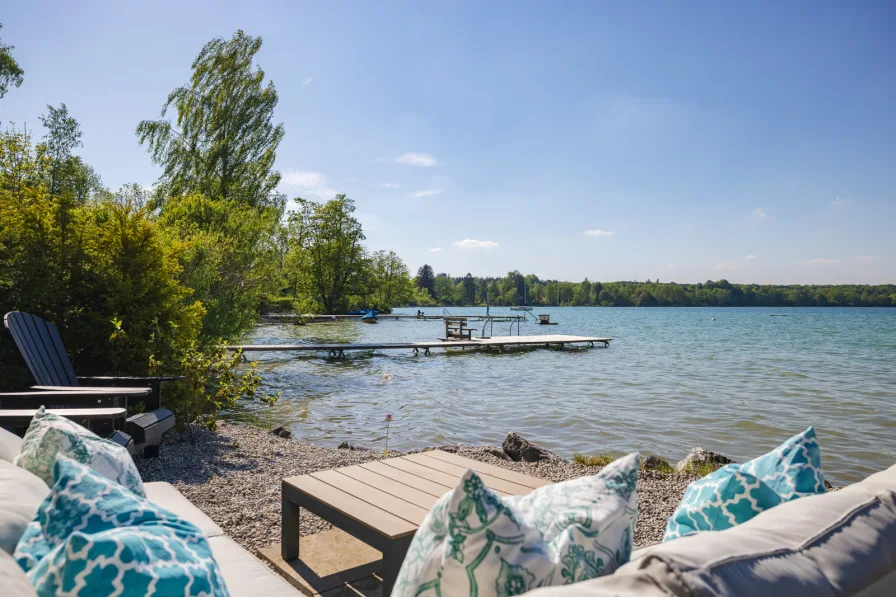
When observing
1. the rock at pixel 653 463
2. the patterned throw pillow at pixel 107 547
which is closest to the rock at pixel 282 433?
the rock at pixel 653 463

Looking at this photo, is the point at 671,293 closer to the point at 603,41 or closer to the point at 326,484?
the point at 603,41

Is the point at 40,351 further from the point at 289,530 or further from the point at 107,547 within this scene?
the point at 107,547

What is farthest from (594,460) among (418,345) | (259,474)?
(418,345)

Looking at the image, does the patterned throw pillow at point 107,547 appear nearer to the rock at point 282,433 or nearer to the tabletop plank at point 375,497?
the tabletop plank at point 375,497

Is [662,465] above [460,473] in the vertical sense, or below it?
below

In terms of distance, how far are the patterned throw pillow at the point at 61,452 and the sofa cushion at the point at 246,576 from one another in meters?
0.42

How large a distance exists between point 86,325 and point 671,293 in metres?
95.6

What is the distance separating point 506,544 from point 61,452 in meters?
1.33

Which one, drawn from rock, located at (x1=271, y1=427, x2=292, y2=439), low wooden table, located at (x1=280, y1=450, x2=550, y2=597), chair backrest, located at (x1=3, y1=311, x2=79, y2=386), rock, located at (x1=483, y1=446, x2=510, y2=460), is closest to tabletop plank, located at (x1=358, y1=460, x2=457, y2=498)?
low wooden table, located at (x1=280, y1=450, x2=550, y2=597)

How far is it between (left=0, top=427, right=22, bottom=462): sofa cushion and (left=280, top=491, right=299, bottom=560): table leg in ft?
3.81

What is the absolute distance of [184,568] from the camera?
0.89 m

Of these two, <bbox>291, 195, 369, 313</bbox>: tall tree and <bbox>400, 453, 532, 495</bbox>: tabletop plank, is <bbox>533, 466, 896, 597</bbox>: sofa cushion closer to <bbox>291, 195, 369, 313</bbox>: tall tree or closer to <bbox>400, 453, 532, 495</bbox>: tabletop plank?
<bbox>400, 453, 532, 495</bbox>: tabletop plank

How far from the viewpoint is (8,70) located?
1476cm

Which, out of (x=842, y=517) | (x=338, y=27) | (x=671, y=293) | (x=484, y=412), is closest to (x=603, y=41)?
(x=338, y=27)
